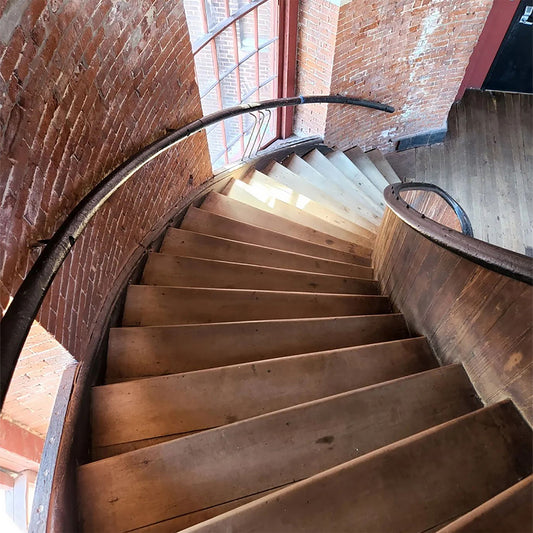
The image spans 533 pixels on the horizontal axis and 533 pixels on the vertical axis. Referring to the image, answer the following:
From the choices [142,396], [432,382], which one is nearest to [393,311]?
[432,382]

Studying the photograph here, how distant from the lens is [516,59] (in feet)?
16.2

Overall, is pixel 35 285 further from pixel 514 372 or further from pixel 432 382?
pixel 514 372

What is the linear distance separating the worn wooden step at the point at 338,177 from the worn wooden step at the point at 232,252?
150cm

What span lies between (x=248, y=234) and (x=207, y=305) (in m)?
0.89

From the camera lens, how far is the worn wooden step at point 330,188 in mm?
3844

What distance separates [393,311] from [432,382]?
2.52ft

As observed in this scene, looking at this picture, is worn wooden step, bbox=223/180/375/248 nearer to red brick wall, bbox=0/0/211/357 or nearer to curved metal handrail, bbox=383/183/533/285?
red brick wall, bbox=0/0/211/357

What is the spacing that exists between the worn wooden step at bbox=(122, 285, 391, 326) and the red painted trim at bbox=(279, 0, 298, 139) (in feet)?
8.12

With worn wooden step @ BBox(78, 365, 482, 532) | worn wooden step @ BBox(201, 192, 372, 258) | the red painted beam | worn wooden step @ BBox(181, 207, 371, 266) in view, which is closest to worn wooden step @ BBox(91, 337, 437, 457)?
worn wooden step @ BBox(78, 365, 482, 532)

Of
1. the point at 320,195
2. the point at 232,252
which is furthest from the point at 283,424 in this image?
the point at 320,195

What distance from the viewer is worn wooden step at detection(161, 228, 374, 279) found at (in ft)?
8.77

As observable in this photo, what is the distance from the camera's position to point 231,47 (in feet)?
11.8

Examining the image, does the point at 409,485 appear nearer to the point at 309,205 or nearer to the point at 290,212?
the point at 290,212

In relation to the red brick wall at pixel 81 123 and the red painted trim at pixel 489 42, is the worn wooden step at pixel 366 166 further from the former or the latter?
the red brick wall at pixel 81 123
